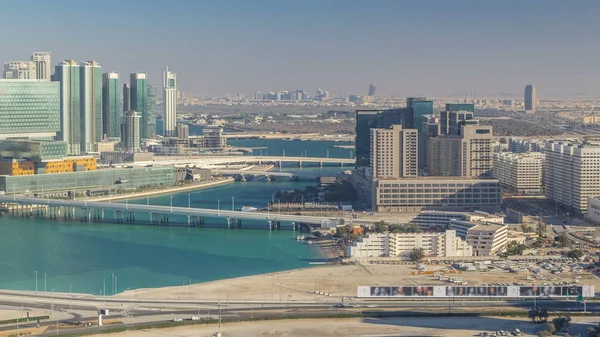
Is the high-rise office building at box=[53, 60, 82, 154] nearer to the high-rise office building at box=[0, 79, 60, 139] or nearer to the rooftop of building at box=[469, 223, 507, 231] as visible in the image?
the high-rise office building at box=[0, 79, 60, 139]

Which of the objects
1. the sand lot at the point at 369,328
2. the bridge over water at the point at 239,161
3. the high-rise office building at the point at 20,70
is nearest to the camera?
the sand lot at the point at 369,328

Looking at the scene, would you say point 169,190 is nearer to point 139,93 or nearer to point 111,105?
point 111,105

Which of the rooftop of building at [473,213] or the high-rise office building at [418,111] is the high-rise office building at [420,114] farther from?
the rooftop of building at [473,213]

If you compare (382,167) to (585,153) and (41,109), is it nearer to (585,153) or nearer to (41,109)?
(585,153)

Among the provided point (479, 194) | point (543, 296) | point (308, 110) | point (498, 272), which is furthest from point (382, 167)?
point (308, 110)

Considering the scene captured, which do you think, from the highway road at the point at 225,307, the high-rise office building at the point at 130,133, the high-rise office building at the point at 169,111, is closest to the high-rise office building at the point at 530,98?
the high-rise office building at the point at 169,111

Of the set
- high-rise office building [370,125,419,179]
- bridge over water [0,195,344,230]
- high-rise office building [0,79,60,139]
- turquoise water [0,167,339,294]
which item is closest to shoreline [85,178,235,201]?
bridge over water [0,195,344,230]

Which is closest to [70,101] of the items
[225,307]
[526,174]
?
[526,174]
